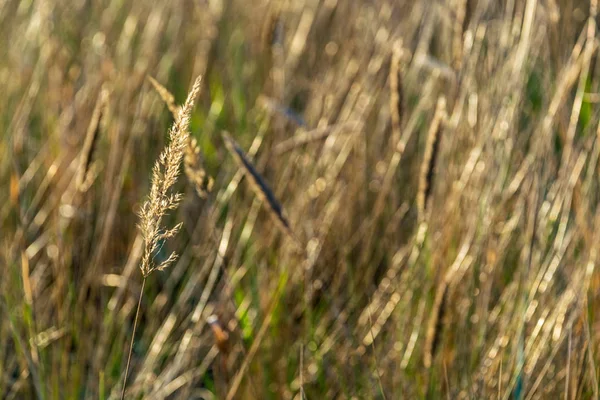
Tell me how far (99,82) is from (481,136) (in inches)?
38.3

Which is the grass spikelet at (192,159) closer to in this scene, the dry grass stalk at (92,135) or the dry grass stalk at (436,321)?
the dry grass stalk at (92,135)

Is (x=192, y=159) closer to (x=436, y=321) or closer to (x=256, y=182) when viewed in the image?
(x=256, y=182)

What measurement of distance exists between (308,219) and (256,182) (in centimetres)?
48

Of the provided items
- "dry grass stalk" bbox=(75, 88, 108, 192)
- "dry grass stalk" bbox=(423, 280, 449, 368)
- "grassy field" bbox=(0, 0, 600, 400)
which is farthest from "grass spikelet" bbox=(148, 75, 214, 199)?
"dry grass stalk" bbox=(423, 280, 449, 368)

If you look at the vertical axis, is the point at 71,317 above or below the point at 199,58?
below

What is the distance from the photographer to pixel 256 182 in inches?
38.1

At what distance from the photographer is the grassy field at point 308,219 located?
42.3 inches

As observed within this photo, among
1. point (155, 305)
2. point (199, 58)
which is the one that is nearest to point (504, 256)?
point (155, 305)

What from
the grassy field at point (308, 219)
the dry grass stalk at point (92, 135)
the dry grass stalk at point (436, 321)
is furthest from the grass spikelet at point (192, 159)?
the dry grass stalk at point (436, 321)

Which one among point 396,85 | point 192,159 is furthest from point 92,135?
point 396,85

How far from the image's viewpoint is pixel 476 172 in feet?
4.33

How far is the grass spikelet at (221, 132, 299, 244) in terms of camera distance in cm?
95

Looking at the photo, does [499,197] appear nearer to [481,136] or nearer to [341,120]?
[481,136]

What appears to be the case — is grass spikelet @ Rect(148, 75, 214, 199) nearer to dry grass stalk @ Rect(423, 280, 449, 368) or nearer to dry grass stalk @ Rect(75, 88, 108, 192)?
dry grass stalk @ Rect(75, 88, 108, 192)
